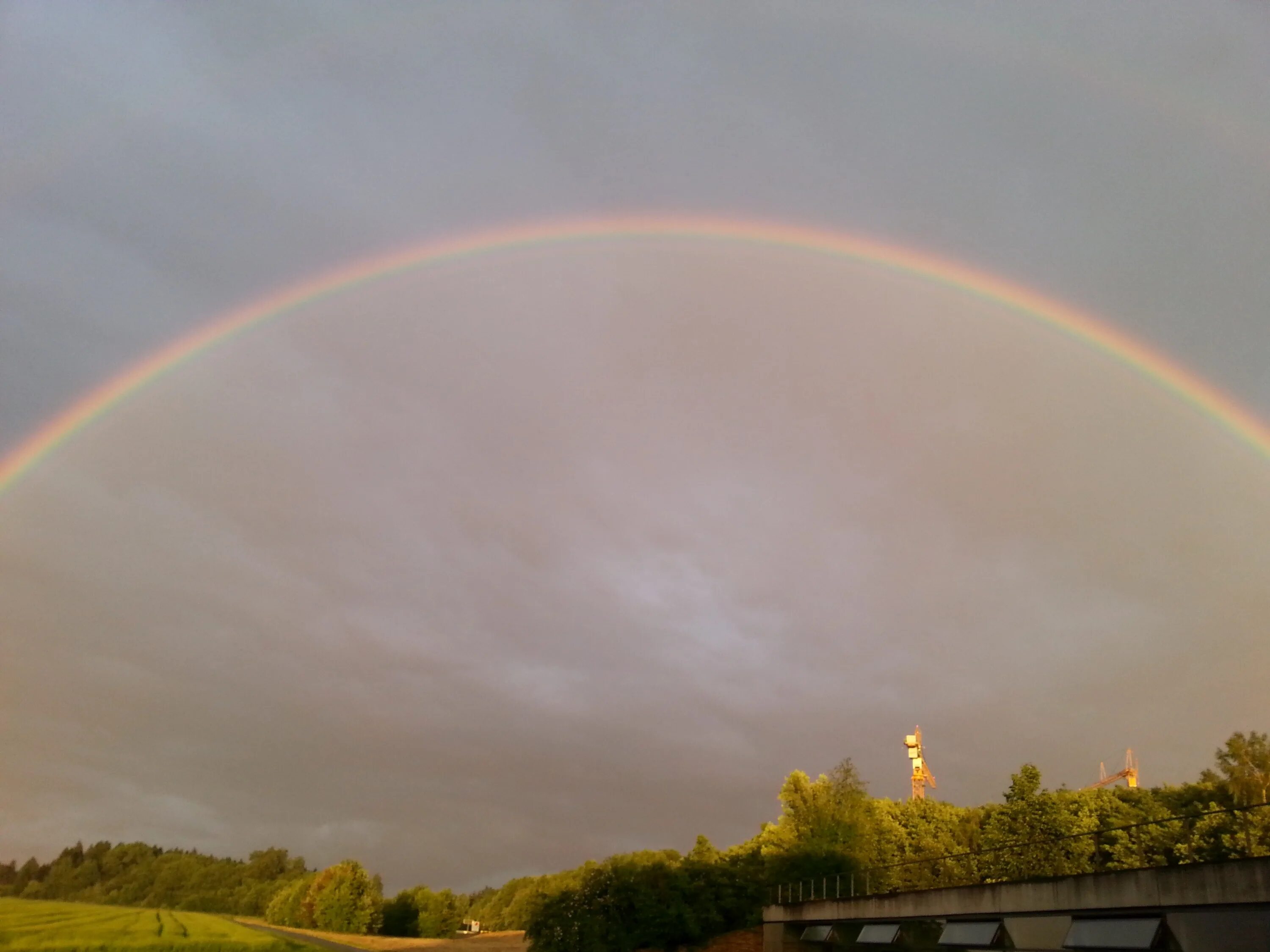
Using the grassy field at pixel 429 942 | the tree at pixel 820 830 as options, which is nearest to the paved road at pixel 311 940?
the grassy field at pixel 429 942

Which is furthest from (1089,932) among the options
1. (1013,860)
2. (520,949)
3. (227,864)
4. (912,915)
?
(227,864)

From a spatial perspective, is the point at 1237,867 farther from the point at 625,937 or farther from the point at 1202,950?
the point at 625,937

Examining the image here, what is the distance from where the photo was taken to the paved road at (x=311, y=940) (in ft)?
231

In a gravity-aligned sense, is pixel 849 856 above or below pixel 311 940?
above

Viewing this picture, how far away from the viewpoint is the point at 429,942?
98875mm

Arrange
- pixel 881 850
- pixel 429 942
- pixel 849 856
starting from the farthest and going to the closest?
1. pixel 429 942
2. pixel 881 850
3. pixel 849 856

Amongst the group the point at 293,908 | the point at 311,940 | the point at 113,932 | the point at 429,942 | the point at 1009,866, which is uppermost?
the point at 1009,866

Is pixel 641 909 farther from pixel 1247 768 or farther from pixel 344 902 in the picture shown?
pixel 344 902

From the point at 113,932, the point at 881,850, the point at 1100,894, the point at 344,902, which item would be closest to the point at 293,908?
the point at 344,902

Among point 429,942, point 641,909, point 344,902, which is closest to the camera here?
point 641,909

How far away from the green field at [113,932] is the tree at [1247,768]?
2410 inches

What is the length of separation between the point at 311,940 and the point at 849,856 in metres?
50.6

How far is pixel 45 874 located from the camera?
340ft

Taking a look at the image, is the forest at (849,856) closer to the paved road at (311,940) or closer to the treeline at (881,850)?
the treeline at (881,850)
